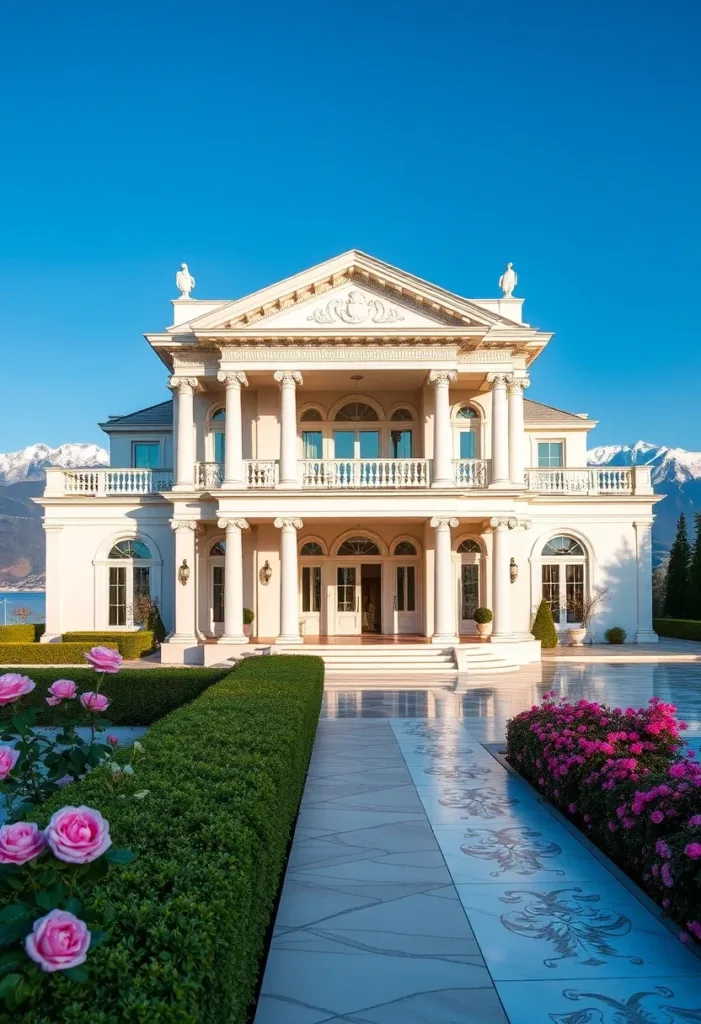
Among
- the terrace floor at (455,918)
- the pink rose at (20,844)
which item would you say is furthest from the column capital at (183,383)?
the pink rose at (20,844)

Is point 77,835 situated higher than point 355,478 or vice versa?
point 355,478

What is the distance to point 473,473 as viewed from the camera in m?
23.3

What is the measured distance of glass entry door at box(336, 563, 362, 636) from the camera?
2548 centimetres

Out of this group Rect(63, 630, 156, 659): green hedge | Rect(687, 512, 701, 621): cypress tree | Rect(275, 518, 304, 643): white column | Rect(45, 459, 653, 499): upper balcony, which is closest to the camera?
Rect(275, 518, 304, 643): white column

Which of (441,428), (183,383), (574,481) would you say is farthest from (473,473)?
(183,383)

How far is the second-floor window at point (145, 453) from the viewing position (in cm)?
2836

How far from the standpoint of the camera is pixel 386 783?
932 cm

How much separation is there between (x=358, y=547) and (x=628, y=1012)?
21.5 m

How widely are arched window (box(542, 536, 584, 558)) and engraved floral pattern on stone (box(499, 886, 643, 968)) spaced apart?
21.4 meters

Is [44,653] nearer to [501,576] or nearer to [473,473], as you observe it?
[501,576]

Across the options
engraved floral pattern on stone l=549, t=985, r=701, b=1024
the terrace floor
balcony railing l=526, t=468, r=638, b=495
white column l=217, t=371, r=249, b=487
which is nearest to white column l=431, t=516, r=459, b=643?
white column l=217, t=371, r=249, b=487

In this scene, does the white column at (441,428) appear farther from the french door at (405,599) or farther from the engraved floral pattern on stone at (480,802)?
the engraved floral pattern on stone at (480,802)

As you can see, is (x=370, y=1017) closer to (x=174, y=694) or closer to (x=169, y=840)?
(x=169, y=840)

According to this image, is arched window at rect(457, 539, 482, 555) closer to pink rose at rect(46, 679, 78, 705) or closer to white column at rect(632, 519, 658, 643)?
white column at rect(632, 519, 658, 643)
